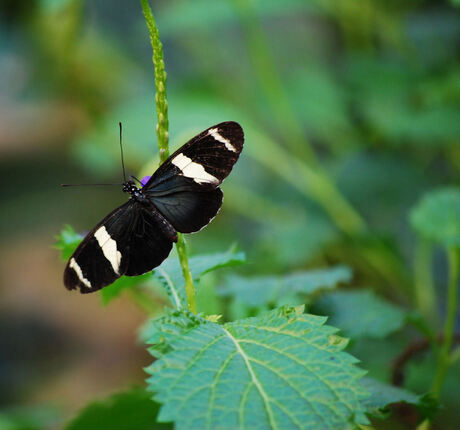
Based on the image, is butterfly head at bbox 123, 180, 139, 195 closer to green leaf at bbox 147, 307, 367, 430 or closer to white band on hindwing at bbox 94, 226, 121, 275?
white band on hindwing at bbox 94, 226, 121, 275

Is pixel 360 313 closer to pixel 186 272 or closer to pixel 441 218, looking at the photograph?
pixel 441 218

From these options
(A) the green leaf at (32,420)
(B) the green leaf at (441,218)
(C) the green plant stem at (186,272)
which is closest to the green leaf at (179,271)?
(C) the green plant stem at (186,272)

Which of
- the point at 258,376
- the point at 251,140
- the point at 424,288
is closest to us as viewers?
the point at 258,376

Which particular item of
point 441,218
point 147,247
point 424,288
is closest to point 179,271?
point 147,247

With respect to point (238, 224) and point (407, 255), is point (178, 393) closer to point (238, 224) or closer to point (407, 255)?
point (407, 255)

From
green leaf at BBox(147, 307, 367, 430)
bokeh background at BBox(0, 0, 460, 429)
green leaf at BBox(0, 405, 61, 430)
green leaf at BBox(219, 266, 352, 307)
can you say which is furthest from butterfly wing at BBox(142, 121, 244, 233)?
green leaf at BBox(0, 405, 61, 430)

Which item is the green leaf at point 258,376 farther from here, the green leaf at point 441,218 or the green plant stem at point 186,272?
the green leaf at point 441,218
